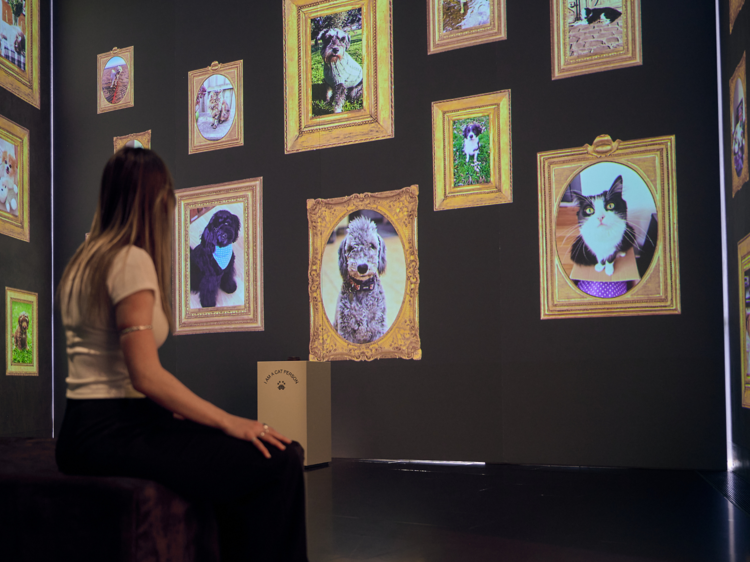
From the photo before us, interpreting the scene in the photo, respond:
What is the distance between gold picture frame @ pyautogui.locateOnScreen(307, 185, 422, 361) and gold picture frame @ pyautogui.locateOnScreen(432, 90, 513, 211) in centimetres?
37

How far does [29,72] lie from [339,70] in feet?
13.2

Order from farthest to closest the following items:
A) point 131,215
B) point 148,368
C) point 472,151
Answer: point 472,151 → point 131,215 → point 148,368

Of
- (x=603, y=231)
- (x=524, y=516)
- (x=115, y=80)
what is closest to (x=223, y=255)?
(x=115, y=80)

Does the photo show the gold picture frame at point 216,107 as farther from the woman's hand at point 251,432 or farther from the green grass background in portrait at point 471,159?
the woman's hand at point 251,432

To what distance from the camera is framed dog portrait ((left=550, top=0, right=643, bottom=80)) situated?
263 inches

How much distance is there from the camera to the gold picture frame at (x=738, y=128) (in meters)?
5.22

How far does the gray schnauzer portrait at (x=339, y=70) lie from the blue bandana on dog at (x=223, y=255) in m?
1.98

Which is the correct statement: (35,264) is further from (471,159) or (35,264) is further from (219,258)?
(471,159)

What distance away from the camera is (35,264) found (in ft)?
29.2

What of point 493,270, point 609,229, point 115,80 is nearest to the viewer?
point 609,229

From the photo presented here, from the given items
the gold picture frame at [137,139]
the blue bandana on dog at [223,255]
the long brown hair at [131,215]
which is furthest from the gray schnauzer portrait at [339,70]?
the long brown hair at [131,215]

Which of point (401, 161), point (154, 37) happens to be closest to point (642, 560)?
point (401, 161)

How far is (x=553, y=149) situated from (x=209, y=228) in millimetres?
3959

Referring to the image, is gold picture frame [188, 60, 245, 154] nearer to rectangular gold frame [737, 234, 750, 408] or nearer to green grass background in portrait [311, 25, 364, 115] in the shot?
green grass background in portrait [311, 25, 364, 115]
